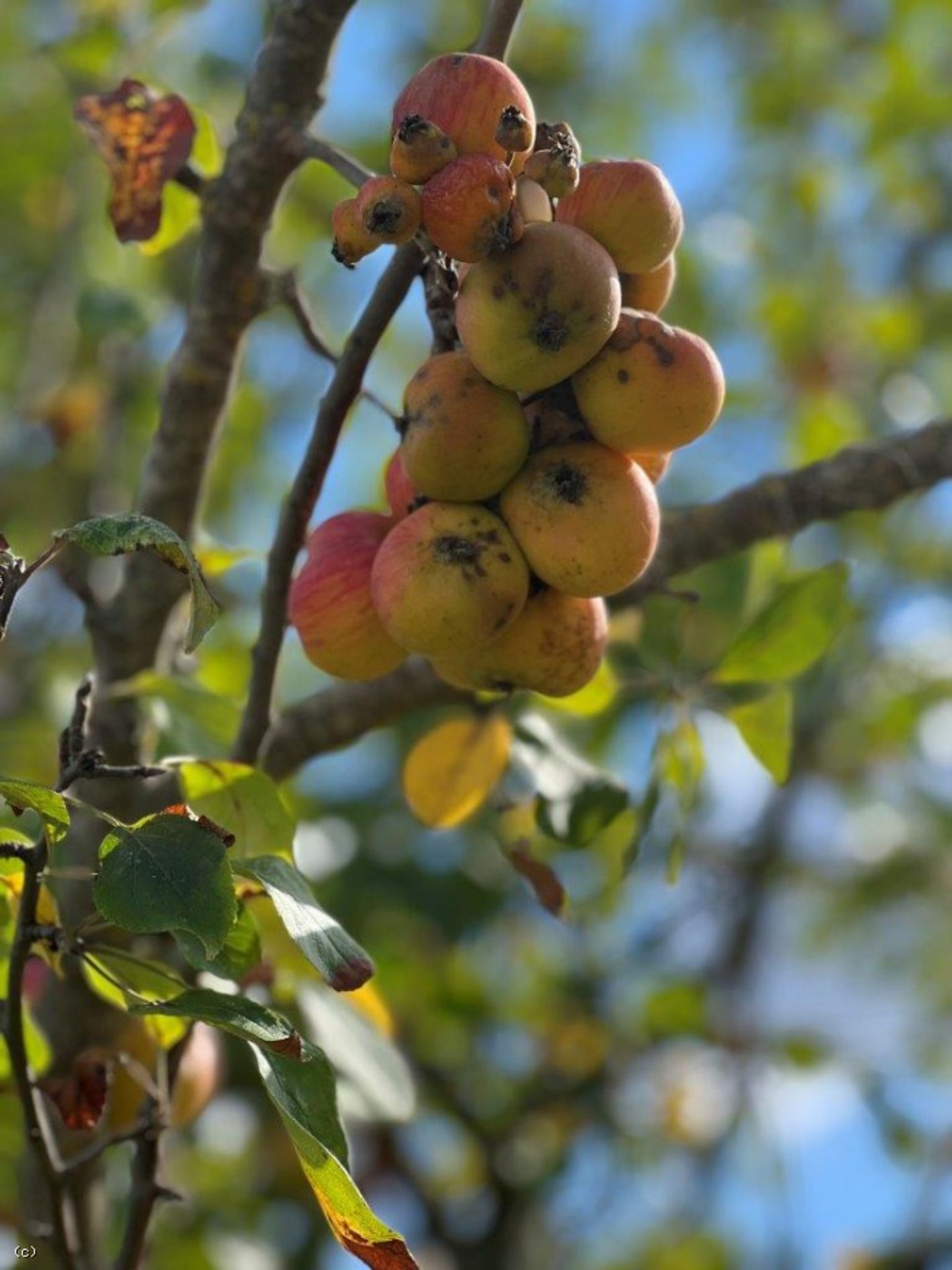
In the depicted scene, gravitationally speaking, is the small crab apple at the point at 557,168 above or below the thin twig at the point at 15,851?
above

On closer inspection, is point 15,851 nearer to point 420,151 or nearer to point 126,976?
point 126,976

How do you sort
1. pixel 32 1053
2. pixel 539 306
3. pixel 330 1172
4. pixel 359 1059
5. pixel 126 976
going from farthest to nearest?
pixel 359 1059 → pixel 32 1053 → pixel 126 976 → pixel 539 306 → pixel 330 1172

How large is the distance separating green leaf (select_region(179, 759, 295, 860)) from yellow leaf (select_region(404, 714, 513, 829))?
29cm

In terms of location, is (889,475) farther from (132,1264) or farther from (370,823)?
(370,823)

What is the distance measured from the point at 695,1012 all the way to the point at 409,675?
4.28ft

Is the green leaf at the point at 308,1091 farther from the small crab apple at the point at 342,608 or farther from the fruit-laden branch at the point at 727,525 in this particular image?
the fruit-laden branch at the point at 727,525

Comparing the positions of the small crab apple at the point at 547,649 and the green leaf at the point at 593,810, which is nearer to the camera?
the small crab apple at the point at 547,649

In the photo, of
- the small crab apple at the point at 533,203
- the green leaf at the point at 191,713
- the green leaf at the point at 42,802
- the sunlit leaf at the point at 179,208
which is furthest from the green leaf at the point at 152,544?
the sunlit leaf at the point at 179,208

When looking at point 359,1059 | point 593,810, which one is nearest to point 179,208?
point 593,810

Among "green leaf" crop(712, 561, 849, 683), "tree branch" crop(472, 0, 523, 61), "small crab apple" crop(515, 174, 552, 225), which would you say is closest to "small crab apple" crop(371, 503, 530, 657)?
"small crab apple" crop(515, 174, 552, 225)

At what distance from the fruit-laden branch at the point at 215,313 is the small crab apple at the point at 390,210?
1.09ft

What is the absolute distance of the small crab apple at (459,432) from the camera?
0.99m

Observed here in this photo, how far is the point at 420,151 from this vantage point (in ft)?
3.03

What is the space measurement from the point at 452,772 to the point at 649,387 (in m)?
0.51
